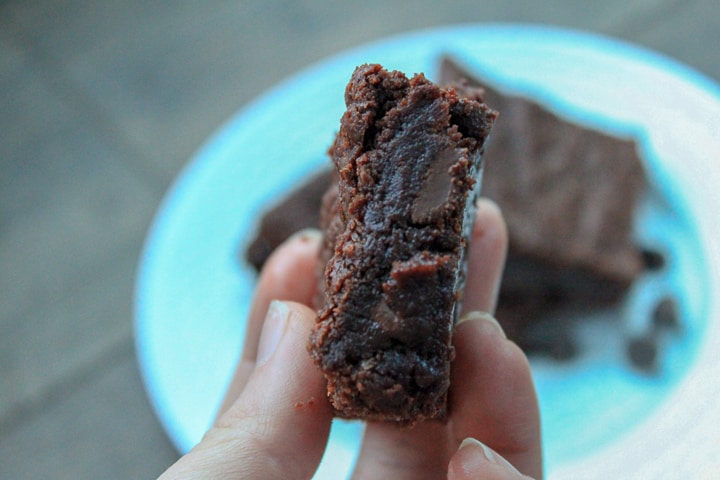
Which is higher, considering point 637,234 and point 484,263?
point 637,234

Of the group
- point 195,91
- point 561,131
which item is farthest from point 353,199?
point 195,91

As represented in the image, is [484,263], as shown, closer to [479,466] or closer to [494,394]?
[494,394]

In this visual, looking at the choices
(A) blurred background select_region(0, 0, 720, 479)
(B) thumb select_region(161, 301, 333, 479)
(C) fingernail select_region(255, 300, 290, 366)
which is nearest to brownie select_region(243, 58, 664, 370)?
(A) blurred background select_region(0, 0, 720, 479)

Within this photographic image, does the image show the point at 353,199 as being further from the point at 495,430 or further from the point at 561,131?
the point at 561,131

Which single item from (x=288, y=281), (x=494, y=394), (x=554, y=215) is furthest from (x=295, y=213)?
(x=494, y=394)

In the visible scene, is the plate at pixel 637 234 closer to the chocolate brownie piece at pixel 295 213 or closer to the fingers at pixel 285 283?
the chocolate brownie piece at pixel 295 213

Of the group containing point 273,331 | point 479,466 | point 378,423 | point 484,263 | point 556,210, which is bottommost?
point 479,466

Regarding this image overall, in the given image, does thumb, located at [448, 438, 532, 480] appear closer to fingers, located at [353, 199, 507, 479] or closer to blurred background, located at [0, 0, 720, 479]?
fingers, located at [353, 199, 507, 479]

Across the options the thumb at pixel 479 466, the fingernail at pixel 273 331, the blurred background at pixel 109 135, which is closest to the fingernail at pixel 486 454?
the thumb at pixel 479 466
